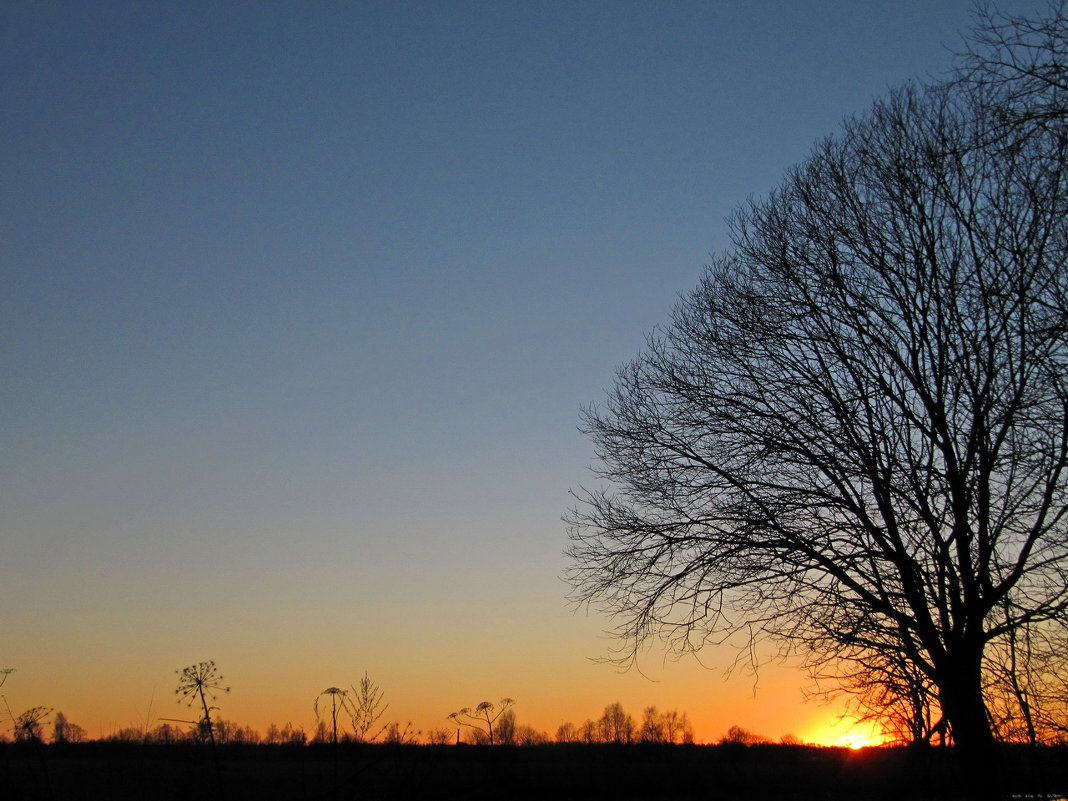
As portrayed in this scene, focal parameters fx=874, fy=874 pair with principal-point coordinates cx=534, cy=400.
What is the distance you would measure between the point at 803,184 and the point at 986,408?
3953mm

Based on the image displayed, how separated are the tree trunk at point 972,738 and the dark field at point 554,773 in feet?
0.67

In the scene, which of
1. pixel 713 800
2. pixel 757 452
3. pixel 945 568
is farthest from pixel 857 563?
pixel 713 800

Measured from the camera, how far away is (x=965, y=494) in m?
10.0

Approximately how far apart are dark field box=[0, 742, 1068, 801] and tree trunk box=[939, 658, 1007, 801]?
205 millimetres

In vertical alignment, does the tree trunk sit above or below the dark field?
above

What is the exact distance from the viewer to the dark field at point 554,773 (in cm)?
1034

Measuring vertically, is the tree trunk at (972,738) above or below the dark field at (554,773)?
above

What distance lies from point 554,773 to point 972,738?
72.5 feet

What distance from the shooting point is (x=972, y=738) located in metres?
9.39

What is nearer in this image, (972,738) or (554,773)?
(972,738)

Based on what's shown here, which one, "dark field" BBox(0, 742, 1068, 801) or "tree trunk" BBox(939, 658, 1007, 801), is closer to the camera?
"tree trunk" BBox(939, 658, 1007, 801)

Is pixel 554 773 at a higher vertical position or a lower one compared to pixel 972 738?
lower

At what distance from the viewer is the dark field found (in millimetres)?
10344

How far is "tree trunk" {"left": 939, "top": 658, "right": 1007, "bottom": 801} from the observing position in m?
9.23
